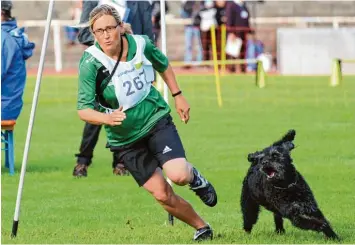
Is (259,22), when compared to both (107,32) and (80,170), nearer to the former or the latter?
(80,170)

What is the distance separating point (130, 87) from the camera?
30.7ft

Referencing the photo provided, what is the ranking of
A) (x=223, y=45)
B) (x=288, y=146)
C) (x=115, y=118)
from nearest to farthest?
(x=115, y=118) < (x=288, y=146) < (x=223, y=45)

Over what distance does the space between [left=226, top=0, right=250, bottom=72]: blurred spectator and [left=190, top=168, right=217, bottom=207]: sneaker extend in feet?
75.3

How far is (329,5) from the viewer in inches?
1619

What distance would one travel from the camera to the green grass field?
10449 millimetres

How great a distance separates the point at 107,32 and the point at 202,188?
1.40 m

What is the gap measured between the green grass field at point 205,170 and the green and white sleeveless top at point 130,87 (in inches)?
37.3

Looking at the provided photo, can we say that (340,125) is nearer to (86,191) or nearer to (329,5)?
(86,191)

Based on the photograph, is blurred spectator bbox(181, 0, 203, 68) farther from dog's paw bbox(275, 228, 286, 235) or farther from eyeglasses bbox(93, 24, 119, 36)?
eyeglasses bbox(93, 24, 119, 36)

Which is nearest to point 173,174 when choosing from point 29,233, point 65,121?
point 29,233

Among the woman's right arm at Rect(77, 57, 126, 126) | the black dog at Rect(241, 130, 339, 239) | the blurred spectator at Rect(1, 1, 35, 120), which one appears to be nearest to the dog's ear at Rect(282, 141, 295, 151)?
the black dog at Rect(241, 130, 339, 239)

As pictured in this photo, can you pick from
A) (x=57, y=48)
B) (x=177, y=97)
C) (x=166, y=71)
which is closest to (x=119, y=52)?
(x=166, y=71)

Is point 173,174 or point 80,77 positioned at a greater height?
point 80,77

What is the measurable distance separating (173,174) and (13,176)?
5601mm
